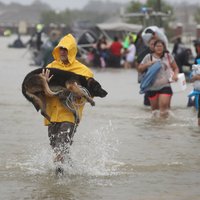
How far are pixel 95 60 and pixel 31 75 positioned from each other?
75.5 feet

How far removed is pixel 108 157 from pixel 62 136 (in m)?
1.57

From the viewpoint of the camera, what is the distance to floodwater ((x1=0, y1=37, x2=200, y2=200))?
853 centimetres

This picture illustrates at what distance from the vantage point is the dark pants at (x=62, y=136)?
8.98 meters

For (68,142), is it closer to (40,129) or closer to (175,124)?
(40,129)

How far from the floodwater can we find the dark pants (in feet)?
0.87

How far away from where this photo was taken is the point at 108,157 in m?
10.4

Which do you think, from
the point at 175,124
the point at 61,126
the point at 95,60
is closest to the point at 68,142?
the point at 61,126

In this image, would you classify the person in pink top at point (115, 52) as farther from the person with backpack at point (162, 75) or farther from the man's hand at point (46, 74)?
the man's hand at point (46, 74)

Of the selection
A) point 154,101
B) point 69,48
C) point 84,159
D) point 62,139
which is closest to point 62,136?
point 62,139

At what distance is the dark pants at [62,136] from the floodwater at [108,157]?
26 cm

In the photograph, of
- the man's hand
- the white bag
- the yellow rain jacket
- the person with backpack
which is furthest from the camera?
the white bag

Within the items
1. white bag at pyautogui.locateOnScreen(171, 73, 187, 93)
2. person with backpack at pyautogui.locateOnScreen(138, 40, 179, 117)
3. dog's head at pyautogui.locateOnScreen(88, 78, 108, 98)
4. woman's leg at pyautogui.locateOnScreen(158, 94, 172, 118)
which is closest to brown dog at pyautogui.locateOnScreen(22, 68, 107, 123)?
dog's head at pyautogui.locateOnScreen(88, 78, 108, 98)

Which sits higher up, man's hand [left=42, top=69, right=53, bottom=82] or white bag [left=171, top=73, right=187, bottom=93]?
man's hand [left=42, top=69, right=53, bottom=82]

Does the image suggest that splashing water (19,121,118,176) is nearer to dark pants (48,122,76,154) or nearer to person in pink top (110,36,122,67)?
dark pants (48,122,76,154)
